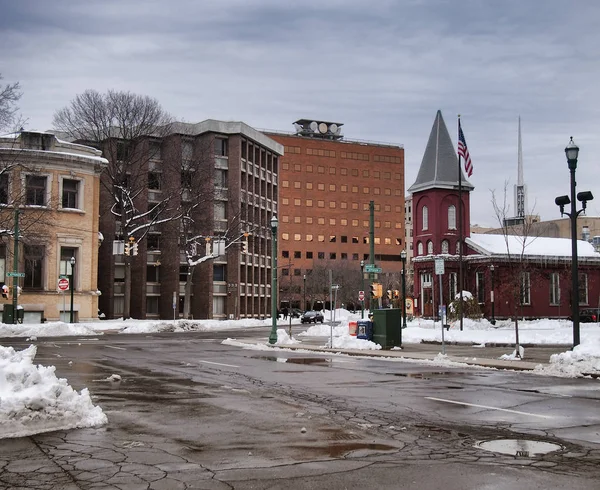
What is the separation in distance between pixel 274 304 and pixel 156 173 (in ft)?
135

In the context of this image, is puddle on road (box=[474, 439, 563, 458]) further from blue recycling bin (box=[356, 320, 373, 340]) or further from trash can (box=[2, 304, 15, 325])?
trash can (box=[2, 304, 15, 325])

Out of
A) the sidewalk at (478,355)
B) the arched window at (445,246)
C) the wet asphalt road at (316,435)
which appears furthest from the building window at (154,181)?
the wet asphalt road at (316,435)

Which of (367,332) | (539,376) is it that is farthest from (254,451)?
(367,332)

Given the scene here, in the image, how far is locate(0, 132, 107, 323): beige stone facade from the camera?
5088 centimetres

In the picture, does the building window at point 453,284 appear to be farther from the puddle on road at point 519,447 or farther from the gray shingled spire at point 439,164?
the puddle on road at point 519,447

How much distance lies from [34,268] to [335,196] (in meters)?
101

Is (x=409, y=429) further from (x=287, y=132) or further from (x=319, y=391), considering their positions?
(x=287, y=132)

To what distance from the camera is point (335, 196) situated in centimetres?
14925

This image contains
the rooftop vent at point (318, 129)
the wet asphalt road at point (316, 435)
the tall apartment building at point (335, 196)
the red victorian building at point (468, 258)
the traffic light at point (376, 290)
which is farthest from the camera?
the rooftop vent at point (318, 129)

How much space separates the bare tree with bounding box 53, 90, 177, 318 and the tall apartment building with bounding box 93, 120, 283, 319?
3.11m

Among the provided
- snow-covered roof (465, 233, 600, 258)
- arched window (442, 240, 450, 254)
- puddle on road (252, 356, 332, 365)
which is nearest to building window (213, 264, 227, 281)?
arched window (442, 240, 450, 254)

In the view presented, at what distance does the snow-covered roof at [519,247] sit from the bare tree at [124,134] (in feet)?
88.2

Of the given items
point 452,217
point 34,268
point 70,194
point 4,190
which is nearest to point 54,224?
point 70,194

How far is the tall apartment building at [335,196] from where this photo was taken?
144 m
